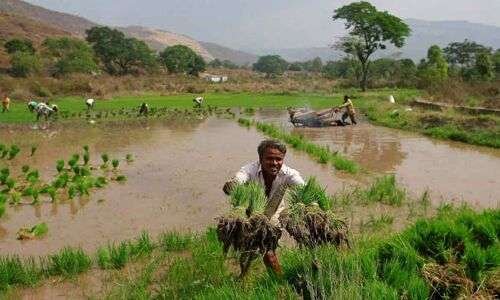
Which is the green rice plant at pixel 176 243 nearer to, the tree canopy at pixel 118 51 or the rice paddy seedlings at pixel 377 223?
the rice paddy seedlings at pixel 377 223

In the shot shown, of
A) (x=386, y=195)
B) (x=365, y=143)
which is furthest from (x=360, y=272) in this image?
(x=365, y=143)

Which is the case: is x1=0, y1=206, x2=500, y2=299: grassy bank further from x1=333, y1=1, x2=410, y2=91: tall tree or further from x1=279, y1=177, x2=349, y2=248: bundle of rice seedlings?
x1=333, y1=1, x2=410, y2=91: tall tree

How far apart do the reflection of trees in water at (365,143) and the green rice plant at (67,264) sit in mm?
9165

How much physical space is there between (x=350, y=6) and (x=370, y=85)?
763 cm

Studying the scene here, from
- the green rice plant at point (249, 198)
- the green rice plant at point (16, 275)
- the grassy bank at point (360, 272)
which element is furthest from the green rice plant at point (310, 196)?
the green rice plant at point (16, 275)

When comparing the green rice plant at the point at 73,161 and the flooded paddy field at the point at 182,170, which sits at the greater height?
the green rice plant at the point at 73,161

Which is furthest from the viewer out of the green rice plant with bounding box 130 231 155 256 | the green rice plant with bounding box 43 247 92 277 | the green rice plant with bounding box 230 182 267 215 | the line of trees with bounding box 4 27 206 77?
the line of trees with bounding box 4 27 206 77

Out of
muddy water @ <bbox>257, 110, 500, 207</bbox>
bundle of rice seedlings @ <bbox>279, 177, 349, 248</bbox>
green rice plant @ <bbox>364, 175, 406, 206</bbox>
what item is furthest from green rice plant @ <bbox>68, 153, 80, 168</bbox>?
bundle of rice seedlings @ <bbox>279, 177, 349, 248</bbox>

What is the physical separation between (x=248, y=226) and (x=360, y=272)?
0.99m

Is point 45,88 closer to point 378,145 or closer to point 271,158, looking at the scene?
point 378,145

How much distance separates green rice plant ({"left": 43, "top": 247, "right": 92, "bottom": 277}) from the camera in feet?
20.4

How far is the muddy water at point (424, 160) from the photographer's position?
11.1m

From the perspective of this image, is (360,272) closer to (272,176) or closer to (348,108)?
(272,176)

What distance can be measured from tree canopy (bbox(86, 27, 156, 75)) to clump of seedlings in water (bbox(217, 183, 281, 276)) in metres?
64.6
